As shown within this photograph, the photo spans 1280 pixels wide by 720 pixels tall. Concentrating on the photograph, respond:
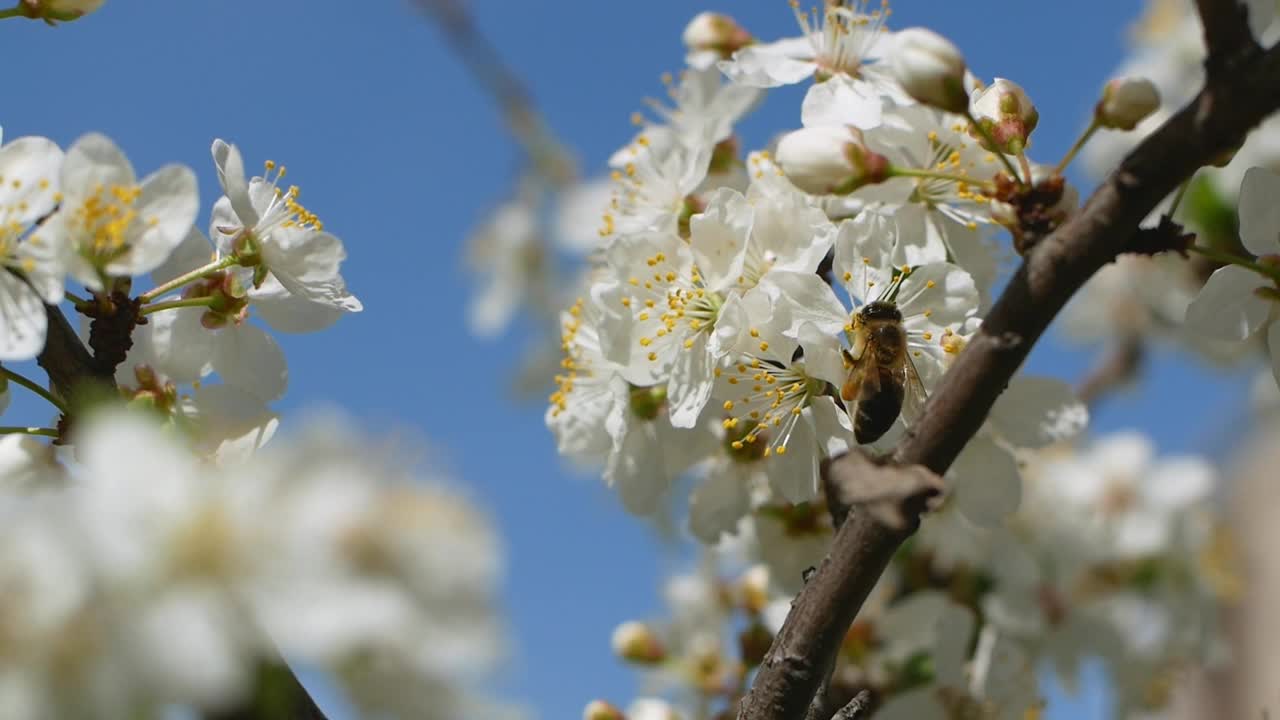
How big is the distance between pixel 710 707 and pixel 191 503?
1.38 m

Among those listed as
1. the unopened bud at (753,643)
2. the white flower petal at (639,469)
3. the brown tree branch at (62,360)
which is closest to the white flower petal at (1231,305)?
the white flower petal at (639,469)

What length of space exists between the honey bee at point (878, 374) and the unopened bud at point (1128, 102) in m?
0.26

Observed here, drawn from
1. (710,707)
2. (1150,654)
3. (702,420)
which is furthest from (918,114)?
(1150,654)

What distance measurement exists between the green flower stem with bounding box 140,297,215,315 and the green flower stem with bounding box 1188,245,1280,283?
88 centimetres

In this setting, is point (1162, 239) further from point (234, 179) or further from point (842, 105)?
point (234, 179)

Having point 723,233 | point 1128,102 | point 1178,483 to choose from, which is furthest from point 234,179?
point 1178,483

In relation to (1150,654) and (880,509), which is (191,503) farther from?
(1150,654)

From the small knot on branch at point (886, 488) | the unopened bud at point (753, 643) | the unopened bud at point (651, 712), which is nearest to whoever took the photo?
the small knot on branch at point (886, 488)

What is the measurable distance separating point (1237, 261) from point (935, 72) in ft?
1.03

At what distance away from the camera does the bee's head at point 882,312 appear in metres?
1.13

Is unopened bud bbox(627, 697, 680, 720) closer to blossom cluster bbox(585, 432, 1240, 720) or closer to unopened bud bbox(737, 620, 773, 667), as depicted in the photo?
blossom cluster bbox(585, 432, 1240, 720)

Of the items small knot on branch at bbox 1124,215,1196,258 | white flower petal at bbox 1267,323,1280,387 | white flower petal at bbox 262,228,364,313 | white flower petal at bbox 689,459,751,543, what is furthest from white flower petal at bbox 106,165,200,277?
white flower petal at bbox 1267,323,1280,387

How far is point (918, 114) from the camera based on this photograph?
1249 mm

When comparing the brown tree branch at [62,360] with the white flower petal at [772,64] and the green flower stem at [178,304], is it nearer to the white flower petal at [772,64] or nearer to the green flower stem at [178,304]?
the green flower stem at [178,304]
